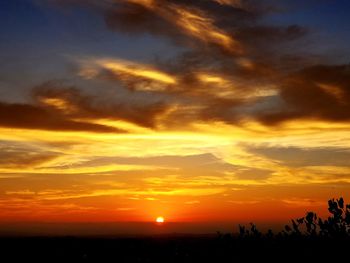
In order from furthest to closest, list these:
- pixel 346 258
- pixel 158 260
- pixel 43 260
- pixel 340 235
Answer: pixel 43 260 < pixel 158 260 < pixel 340 235 < pixel 346 258

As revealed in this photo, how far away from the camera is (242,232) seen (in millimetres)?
21953

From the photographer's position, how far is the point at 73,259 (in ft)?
87.2

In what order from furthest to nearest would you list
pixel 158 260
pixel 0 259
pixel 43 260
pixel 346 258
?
A: pixel 0 259 → pixel 43 260 → pixel 158 260 → pixel 346 258

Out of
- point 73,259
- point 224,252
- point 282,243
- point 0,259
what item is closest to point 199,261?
point 224,252

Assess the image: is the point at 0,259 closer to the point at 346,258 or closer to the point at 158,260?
the point at 158,260

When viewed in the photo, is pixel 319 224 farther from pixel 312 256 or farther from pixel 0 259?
pixel 0 259

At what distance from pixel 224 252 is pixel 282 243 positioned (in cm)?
209

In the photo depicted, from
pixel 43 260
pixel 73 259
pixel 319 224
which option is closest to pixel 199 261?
pixel 319 224

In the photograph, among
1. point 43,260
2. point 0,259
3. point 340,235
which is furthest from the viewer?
point 0,259

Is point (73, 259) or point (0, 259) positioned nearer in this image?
point (73, 259)

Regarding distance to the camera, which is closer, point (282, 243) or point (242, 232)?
point (282, 243)

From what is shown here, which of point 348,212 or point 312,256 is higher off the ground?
point 348,212

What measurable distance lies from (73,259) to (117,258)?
2.73m

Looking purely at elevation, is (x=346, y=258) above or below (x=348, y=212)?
below
